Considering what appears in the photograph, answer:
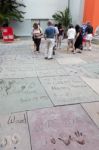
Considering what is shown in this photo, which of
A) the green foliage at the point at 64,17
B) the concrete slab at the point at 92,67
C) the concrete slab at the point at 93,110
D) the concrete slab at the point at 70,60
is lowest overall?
the concrete slab at the point at 92,67

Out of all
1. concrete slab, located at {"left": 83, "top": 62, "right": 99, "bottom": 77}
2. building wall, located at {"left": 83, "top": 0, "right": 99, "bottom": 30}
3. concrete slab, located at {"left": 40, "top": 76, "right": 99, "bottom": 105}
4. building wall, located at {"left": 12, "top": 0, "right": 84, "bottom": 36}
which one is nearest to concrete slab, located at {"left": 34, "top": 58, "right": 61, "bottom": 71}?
concrete slab, located at {"left": 83, "top": 62, "right": 99, "bottom": 77}

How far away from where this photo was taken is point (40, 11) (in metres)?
20.3

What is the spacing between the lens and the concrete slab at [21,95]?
488cm

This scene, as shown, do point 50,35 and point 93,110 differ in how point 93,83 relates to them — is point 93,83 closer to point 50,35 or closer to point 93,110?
point 93,110

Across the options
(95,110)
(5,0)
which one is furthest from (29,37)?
(95,110)

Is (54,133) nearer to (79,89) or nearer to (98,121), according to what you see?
(98,121)

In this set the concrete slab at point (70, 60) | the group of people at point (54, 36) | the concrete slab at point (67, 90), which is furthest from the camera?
the group of people at point (54, 36)

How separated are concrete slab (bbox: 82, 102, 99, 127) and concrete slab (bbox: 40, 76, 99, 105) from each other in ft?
0.89

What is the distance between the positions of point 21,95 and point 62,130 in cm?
194

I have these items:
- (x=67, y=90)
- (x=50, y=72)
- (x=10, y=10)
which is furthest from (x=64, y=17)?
(x=67, y=90)

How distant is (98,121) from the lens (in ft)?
14.0

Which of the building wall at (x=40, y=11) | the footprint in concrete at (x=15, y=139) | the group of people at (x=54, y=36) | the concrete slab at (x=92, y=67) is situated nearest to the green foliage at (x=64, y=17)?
the building wall at (x=40, y=11)
